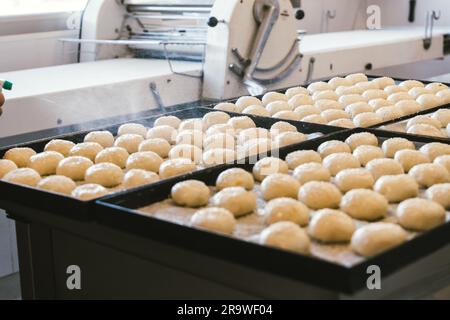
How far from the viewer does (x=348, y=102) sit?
8.84 ft

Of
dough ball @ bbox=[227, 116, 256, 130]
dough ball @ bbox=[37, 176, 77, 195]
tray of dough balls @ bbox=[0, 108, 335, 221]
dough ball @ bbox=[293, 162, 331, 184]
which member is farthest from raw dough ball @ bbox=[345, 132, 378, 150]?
dough ball @ bbox=[37, 176, 77, 195]

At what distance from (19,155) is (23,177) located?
25 cm

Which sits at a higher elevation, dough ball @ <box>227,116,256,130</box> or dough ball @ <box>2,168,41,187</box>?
dough ball @ <box>227,116,256,130</box>

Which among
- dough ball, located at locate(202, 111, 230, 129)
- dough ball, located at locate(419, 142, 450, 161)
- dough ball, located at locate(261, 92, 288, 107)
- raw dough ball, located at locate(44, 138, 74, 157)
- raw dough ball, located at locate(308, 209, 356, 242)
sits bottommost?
raw dough ball, located at locate(308, 209, 356, 242)

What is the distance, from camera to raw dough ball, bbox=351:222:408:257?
50.5 inches

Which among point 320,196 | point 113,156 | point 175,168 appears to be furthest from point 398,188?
point 113,156

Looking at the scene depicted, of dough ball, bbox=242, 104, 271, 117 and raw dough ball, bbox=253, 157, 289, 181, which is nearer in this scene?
raw dough ball, bbox=253, 157, 289, 181

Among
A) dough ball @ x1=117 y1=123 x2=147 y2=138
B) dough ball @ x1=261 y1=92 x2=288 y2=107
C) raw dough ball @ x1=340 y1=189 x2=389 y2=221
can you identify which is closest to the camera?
raw dough ball @ x1=340 y1=189 x2=389 y2=221

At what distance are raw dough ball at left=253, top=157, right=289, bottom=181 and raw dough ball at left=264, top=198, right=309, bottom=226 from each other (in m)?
0.31

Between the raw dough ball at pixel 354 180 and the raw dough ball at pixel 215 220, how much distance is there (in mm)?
384

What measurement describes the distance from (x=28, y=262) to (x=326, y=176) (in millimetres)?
867

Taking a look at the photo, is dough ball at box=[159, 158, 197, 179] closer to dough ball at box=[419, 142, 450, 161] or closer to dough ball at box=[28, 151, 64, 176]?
dough ball at box=[28, 151, 64, 176]

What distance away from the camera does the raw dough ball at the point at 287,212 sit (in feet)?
4.80
